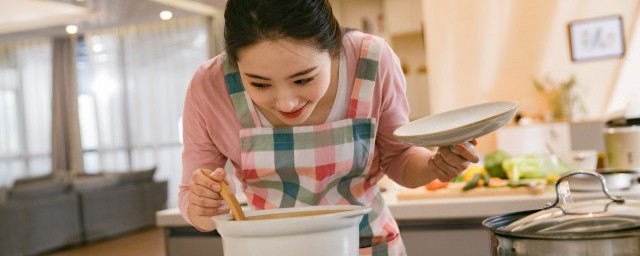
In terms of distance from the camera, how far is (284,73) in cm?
92

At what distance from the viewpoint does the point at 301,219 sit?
26.1 inches

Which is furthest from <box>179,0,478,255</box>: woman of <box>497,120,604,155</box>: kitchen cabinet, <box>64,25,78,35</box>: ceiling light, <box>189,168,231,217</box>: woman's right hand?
<box>64,25,78,35</box>: ceiling light

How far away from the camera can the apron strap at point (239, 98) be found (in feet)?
3.76

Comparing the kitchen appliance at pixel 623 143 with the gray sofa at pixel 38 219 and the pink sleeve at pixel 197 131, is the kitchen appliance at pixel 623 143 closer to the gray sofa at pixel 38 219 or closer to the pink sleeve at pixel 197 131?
the pink sleeve at pixel 197 131

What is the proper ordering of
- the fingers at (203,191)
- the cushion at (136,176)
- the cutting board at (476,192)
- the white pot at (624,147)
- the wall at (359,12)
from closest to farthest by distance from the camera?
the fingers at (203,191) < the cutting board at (476,192) < the white pot at (624,147) < the wall at (359,12) < the cushion at (136,176)

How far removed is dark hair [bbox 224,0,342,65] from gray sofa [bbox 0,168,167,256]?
6.52 metres

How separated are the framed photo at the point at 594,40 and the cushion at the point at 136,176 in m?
5.38

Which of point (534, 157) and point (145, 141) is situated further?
point (145, 141)

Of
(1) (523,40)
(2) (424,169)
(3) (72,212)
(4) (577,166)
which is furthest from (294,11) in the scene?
(3) (72,212)

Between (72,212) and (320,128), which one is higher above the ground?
(320,128)

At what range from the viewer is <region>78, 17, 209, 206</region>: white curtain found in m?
9.87

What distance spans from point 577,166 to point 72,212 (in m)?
6.56

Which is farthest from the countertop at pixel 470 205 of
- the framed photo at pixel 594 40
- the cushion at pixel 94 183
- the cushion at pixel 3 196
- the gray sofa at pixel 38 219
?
the cushion at pixel 94 183

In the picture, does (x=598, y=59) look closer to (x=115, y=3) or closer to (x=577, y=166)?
(x=577, y=166)
